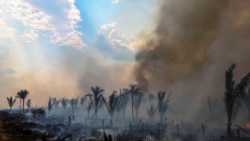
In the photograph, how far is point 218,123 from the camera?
7600 cm

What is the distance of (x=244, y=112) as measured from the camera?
81625 mm

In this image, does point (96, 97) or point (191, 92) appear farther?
point (191, 92)

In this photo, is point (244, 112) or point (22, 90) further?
point (22, 90)

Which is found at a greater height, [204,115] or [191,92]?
[191,92]

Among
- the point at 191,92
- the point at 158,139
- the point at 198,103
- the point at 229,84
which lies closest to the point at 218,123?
the point at 198,103

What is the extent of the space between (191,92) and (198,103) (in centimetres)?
670

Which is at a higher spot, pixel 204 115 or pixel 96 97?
pixel 96 97

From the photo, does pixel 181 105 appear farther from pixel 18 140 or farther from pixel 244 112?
pixel 18 140

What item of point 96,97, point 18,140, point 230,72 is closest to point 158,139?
point 230,72

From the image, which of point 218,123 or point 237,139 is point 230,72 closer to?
point 237,139

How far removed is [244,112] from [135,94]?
3076 centimetres

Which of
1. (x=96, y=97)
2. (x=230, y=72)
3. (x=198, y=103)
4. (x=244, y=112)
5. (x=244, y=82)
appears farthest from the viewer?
(x=198, y=103)

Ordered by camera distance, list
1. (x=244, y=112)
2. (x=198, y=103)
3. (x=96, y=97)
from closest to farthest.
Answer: (x=96, y=97), (x=244, y=112), (x=198, y=103)

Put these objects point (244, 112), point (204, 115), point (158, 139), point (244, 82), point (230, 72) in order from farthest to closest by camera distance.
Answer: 1. point (204, 115)
2. point (244, 112)
3. point (158, 139)
4. point (230, 72)
5. point (244, 82)
